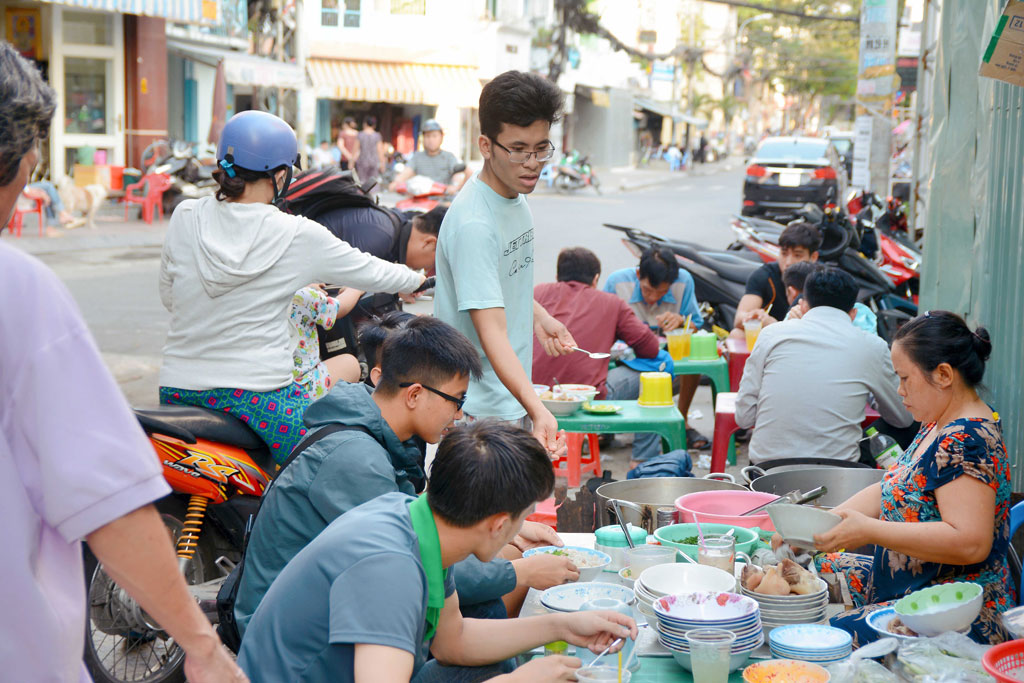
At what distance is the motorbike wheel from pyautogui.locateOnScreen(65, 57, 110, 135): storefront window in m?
17.3

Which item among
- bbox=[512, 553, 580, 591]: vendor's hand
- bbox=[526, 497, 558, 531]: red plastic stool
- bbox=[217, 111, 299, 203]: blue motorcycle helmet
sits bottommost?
bbox=[526, 497, 558, 531]: red plastic stool

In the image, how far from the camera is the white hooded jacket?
13.2 feet

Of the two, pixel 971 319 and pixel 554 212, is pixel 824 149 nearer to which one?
pixel 554 212

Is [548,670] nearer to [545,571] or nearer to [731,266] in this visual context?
[545,571]

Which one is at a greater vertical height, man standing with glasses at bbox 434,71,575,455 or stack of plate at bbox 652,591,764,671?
man standing with glasses at bbox 434,71,575,455

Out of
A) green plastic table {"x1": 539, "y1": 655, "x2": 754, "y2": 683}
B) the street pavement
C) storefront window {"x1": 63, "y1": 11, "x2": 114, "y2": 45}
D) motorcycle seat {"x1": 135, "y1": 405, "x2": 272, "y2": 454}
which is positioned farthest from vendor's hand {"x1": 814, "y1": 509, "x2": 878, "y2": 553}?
storefront window {"x1": 63, "y1": 11, "x2": 114, "y2": 45}

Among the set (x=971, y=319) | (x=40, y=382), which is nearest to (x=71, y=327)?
(x=40, y=382)

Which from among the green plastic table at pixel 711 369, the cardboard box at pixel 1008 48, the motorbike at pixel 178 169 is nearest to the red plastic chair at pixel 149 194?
the motorbike at pixel 178 169

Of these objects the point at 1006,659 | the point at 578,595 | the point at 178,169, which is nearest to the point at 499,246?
the point at 578,595

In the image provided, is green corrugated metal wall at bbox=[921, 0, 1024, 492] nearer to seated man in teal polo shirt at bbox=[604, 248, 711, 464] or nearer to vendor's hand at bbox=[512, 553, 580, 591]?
seated man in teal polo shirt at bbox=[604, 248, 711, 464]

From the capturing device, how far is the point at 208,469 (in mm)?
3812

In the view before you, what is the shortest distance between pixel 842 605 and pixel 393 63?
106 ft

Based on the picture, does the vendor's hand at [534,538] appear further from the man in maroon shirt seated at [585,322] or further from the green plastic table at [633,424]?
the man in maroon shirt seated at [585,322]

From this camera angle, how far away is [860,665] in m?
2.35
